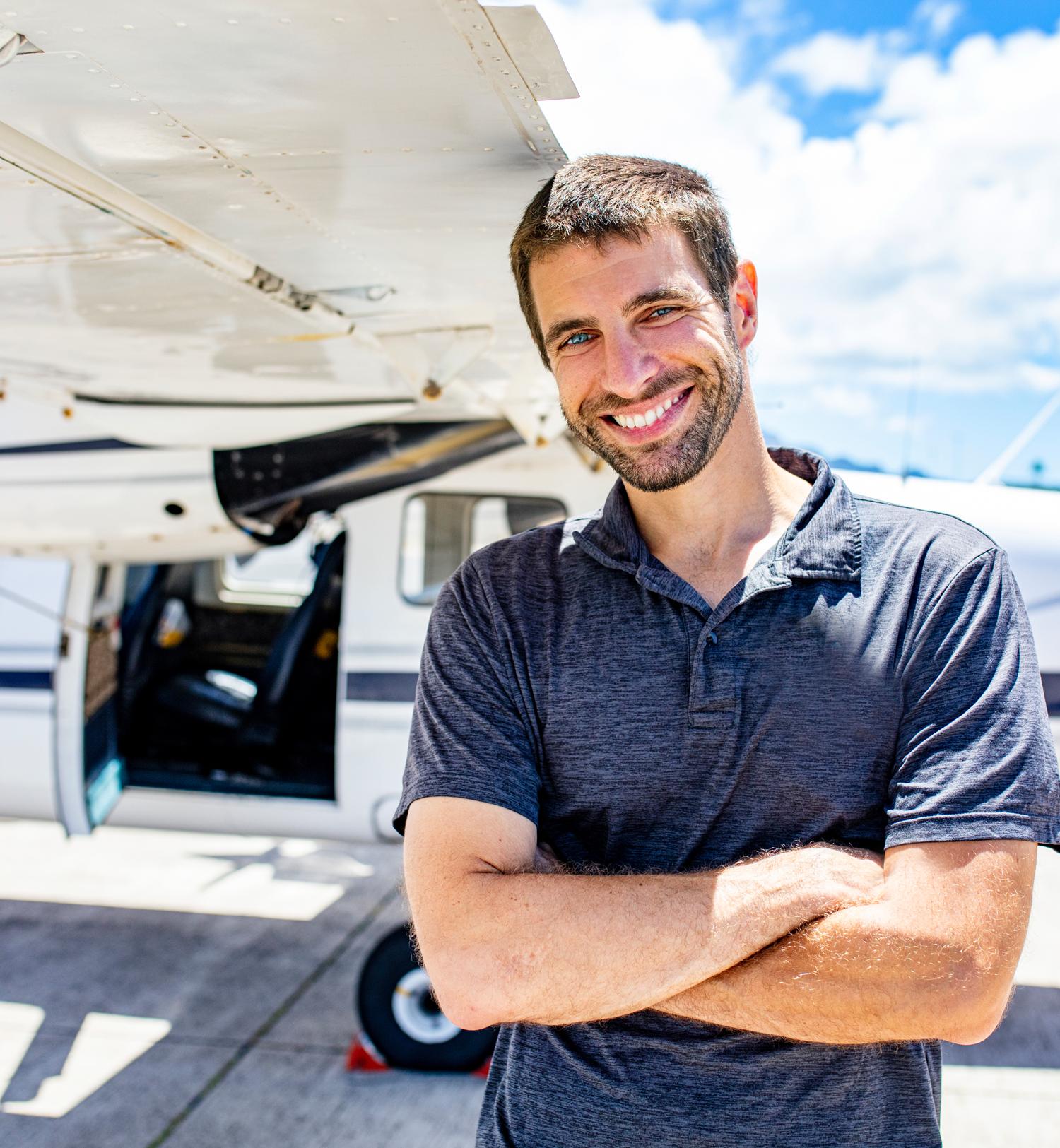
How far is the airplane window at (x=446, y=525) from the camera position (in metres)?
5.18

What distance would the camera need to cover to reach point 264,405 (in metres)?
4.16

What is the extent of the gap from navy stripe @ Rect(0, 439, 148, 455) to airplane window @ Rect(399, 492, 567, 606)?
1.34m

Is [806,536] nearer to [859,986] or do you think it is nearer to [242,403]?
[859,986]

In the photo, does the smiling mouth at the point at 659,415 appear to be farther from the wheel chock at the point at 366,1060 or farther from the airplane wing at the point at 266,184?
the wheel chock at the point at 366,1060

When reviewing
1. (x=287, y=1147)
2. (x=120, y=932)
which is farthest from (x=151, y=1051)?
(x=120, y=932)

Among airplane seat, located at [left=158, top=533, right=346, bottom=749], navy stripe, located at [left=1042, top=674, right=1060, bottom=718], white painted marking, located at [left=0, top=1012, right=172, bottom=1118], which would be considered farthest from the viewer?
airplane seat, located at [left=158, top=533, right=346, bottom=749]

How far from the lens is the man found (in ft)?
4.55

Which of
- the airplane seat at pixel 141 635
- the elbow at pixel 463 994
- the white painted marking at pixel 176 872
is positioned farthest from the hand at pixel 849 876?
the white painted marking at pixel 176 872

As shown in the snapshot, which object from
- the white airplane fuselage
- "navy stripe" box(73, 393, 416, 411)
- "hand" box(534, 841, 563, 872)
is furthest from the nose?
the white airplane fuselage

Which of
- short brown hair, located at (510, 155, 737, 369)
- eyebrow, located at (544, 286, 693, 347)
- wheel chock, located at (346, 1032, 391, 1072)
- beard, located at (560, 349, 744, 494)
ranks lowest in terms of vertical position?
wheel chock, located at (346, 1032, 391, 1072)

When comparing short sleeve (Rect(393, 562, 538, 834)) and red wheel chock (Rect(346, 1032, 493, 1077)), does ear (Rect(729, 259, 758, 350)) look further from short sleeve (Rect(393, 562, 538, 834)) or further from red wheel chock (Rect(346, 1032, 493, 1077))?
red wheel chock (Rect(346, 1032, 493, 1077))

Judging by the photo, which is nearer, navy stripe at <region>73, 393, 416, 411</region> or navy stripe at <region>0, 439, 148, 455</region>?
navy stripe at <region>73, 393, 416, 411</region>

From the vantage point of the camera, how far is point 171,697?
5891 millimetres

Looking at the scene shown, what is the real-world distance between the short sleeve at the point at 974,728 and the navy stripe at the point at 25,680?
4928mm
